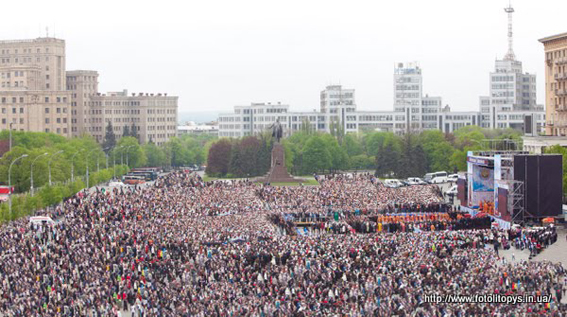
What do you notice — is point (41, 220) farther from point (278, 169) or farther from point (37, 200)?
point (278, 169)

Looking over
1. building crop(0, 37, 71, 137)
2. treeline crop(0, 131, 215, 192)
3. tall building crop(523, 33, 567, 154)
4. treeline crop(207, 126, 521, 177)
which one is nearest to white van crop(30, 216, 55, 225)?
treeline crop(0, 131, 215, 192)

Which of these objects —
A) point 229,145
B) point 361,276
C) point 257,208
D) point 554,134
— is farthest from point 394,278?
point 229,145

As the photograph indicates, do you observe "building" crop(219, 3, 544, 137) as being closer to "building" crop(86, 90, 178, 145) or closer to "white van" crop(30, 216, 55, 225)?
"building" crop(86, 90, 178, 145)

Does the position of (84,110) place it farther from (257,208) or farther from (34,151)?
(257,208)

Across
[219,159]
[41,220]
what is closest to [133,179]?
[219,159]

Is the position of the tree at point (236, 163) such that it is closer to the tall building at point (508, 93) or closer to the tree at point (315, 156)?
the tree at point (315, 156)

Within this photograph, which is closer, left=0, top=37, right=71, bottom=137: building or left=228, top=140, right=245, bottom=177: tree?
left=228, top=140, right=245, bottom=177: tree

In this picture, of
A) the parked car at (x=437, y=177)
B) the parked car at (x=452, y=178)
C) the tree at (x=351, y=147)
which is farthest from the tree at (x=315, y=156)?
the parked car at (x=452, y=178)
